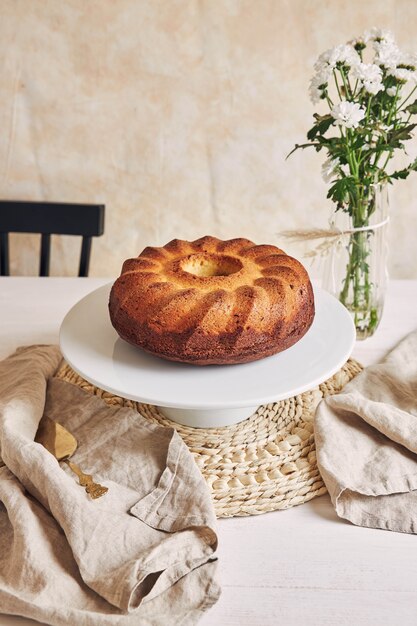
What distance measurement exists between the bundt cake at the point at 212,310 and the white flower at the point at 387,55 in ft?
1.24

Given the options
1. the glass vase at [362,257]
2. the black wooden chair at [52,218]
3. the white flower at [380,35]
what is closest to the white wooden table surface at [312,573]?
the glass vase at [362,257]

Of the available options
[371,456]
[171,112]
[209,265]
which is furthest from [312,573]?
[171,112]

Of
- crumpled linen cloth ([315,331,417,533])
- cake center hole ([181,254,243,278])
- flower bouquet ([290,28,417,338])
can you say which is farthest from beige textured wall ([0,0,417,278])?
crumpled linen cloth ([315,331,417,533])

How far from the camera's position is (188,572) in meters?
0.85

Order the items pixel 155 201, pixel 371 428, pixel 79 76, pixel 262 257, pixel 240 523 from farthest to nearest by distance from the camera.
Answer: pixel 155 201 → pixel 79 76 → pixel 262 257 → pixel 371 428 → pixel 240 523

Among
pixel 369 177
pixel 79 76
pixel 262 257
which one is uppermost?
pixel 79 76

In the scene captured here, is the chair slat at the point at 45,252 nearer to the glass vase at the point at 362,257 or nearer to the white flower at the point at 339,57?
the glass vase at the point at 362,257

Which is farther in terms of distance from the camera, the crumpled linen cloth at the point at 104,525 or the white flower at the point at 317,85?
the white flower at the point at 317,85

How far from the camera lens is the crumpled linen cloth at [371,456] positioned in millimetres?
975

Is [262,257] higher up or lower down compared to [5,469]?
higher up

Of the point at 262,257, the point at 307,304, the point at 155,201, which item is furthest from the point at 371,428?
the point at 155,201

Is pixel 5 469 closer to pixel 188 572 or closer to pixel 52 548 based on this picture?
pixel 52 548

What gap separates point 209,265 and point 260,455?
0.34 m

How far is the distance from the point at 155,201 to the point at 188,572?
1533mm
